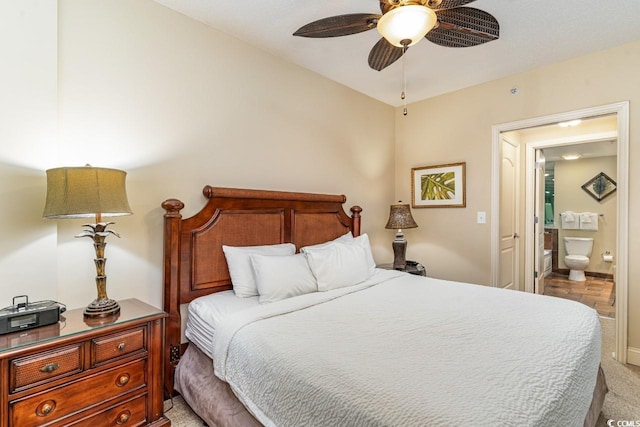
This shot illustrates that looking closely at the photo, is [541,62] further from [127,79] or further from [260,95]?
[127,79]

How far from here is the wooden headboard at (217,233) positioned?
206 centimetres

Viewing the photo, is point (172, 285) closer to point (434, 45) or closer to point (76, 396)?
point (76, 396)

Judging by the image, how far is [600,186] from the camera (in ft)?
19.6

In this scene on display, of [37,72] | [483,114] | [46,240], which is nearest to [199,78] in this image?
[37,72]

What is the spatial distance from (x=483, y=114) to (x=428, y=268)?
1.77 m

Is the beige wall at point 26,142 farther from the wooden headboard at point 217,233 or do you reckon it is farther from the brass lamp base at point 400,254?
the brass lamp base at point 400,254

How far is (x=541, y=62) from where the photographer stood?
2.88 meters

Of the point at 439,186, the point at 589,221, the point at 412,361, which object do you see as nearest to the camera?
the point at 412,361

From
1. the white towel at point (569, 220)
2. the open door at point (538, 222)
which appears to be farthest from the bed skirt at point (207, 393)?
the white towel at point (569, 220)

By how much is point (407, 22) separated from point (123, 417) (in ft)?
7.68

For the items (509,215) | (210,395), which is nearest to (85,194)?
(210,395)

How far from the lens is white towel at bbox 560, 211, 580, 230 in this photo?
20.4ft

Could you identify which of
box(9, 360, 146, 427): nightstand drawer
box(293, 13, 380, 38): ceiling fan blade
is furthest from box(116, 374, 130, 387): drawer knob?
box(293, 13, 380, 38): ceiling fan blade

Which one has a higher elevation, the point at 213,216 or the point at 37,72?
the point at 37,72
